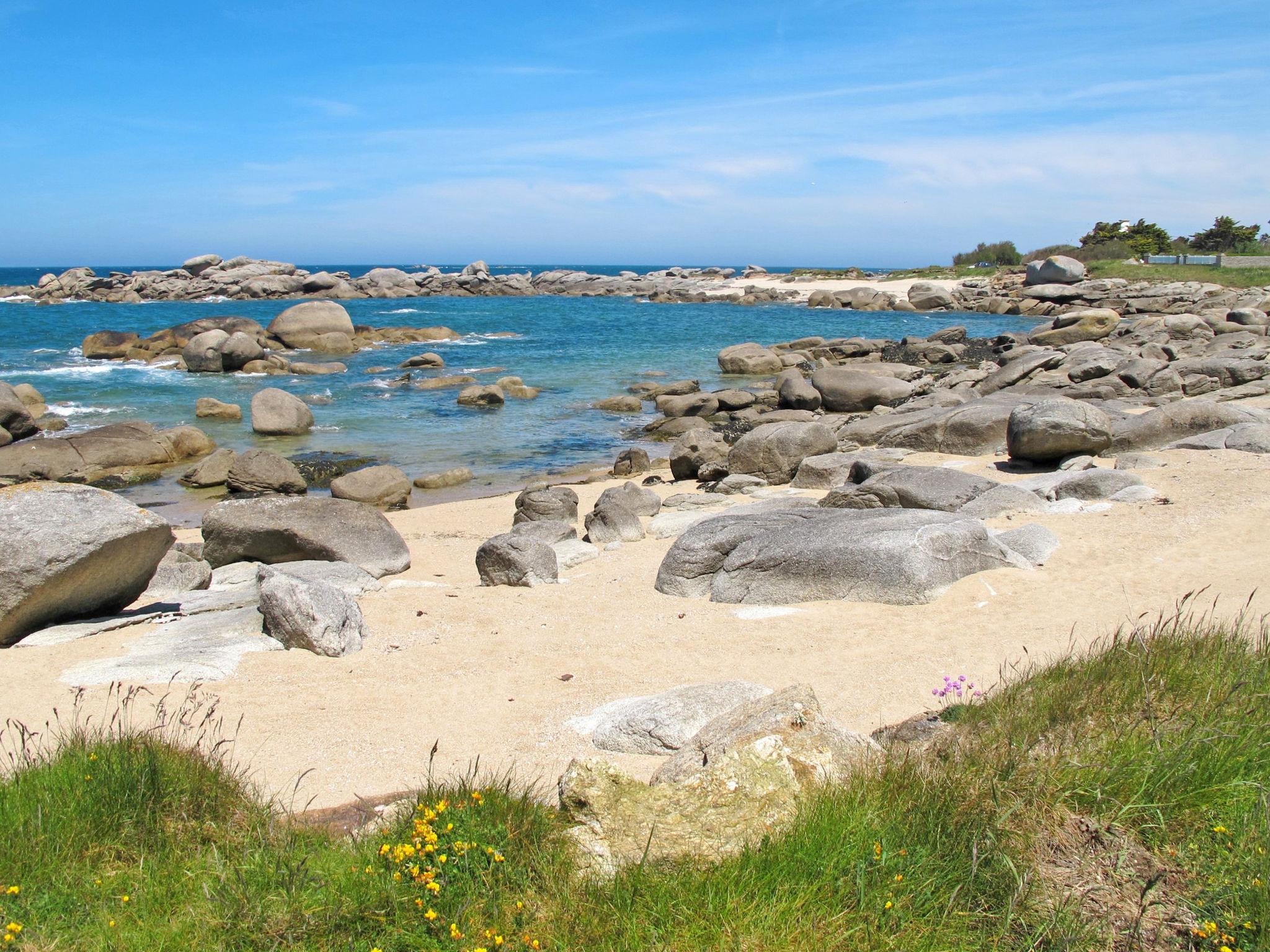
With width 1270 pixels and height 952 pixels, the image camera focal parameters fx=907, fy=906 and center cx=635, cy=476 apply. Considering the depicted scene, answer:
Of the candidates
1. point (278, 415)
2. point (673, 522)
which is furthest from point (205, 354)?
point (673, 522)

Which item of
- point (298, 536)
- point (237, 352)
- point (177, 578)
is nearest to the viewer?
point (177, 578)

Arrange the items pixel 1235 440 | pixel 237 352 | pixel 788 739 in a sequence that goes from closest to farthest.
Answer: pixel 788 739 < pixel 1235 440 < pixel 237 352

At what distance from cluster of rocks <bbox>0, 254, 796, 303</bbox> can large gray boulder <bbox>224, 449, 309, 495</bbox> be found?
198 ft

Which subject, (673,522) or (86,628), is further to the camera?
(673,522)

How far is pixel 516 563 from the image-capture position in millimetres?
9953

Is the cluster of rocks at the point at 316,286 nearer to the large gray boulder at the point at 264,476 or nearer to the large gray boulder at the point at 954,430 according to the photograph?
the large gray boulder at the point at 954,430

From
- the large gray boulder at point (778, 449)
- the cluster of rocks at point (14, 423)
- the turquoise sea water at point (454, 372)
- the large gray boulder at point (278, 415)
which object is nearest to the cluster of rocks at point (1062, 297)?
the turquoise sea water at point (454, 372)

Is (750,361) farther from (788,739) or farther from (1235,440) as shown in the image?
(788,739)

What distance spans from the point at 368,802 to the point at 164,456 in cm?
1783

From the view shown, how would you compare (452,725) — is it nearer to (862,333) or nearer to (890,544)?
(890,544)

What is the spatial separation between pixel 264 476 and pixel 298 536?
6712mm

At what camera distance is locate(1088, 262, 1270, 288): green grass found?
178 feet

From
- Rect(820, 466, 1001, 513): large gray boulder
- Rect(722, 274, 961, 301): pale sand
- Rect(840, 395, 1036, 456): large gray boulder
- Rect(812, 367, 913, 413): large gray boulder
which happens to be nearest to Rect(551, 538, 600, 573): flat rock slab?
Rect(820, 466, 1001, 513): large gray boulder

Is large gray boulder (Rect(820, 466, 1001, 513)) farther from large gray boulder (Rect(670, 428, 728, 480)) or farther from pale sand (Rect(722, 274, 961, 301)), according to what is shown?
pale sand (Rect(722, 274, 961, 301))
